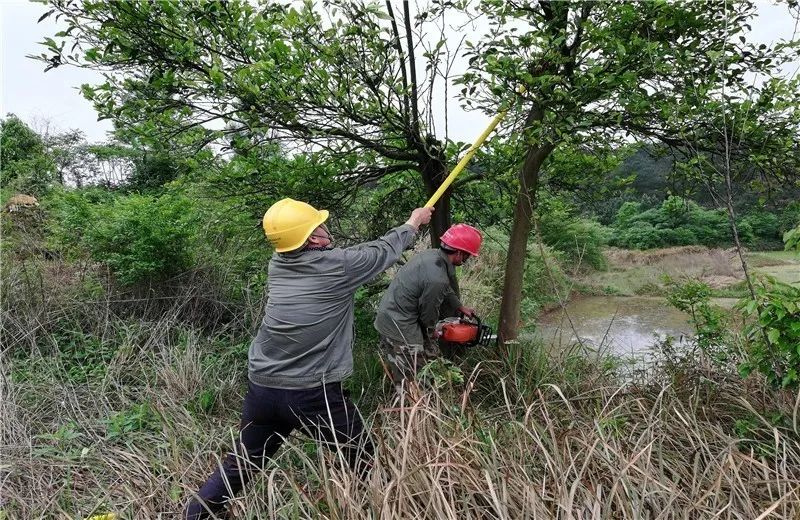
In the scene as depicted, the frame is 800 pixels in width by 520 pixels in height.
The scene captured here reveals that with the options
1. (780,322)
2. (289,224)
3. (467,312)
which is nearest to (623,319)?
(467,312)

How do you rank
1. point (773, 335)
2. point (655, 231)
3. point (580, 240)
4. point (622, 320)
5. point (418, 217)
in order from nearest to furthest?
point (773, 335)
point (418, 217)
point (622, 320)
point (580, 240)
point (655, 231)

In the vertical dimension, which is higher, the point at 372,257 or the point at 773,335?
the point at 372,257

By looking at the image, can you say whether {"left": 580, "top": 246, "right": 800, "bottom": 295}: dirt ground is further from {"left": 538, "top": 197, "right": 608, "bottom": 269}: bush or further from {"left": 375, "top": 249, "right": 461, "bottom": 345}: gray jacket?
{"left": 375, "top": 249, "right": 461, "bottom": 345}: gray jacket

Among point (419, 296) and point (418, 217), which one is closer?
point (418, 217)

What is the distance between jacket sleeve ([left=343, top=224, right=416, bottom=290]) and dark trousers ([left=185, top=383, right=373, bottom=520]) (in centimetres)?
59

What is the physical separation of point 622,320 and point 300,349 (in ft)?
30.2

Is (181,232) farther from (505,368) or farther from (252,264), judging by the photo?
(505,368)

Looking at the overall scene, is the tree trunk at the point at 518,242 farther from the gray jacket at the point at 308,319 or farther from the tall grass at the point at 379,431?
the gray jacket at the point at 308,319

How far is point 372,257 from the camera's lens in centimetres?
261

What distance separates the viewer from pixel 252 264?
17.2 ft

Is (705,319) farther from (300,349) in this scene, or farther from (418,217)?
(300,349)

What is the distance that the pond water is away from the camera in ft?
26.8

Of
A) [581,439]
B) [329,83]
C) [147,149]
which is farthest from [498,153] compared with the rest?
[147,149]

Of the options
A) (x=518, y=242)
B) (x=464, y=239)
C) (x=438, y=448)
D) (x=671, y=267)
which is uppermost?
(x=464, y=239)
